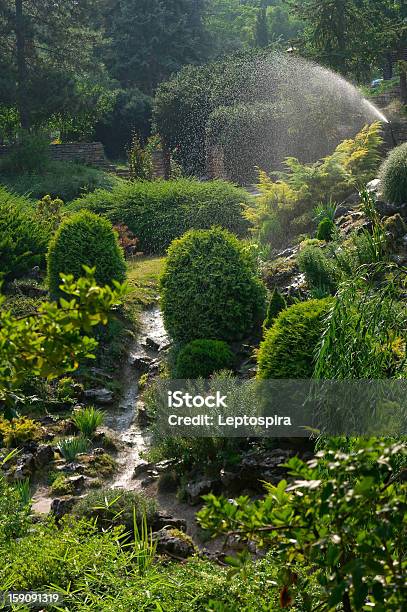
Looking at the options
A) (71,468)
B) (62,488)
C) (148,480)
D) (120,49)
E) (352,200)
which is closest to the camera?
(62,488)

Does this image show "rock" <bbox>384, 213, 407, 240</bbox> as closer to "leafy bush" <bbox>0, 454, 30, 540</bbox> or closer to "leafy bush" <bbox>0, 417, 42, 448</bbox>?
"leafy bush" <bbox>0, 417, 42, 448</bbox>

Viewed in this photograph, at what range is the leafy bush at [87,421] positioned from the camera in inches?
353

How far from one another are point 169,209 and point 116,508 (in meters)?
9.89

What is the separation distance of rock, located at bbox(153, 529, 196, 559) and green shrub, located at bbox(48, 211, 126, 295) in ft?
18.0

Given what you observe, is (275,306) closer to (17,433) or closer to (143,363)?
(143,363)

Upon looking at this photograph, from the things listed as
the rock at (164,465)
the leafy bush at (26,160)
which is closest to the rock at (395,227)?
the rock at (164,465)

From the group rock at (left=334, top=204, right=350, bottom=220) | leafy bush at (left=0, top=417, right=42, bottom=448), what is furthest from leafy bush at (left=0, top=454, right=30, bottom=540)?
rock at (left=334, top=204, right=350, bottom=220)

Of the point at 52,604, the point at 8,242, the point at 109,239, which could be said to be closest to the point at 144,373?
the point at 109,239

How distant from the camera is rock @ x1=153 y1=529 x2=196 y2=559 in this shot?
6230 millimetres

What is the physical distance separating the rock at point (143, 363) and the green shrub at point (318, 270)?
2.07 metres

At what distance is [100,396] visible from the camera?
388 inches

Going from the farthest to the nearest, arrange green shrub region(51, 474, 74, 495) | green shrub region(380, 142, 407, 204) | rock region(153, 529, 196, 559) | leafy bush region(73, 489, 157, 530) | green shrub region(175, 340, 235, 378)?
green shrub region(380, 142, 407, 204), green shrub region(175, 340, 235, 378), green shrub region(51, 474, 74, 495), leafy bush region(73, 489, 157, 530), rock region(153, 529, 196, 559)

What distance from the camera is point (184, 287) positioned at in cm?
1034

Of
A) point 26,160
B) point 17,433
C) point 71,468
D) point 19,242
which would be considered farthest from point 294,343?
point 26,160
